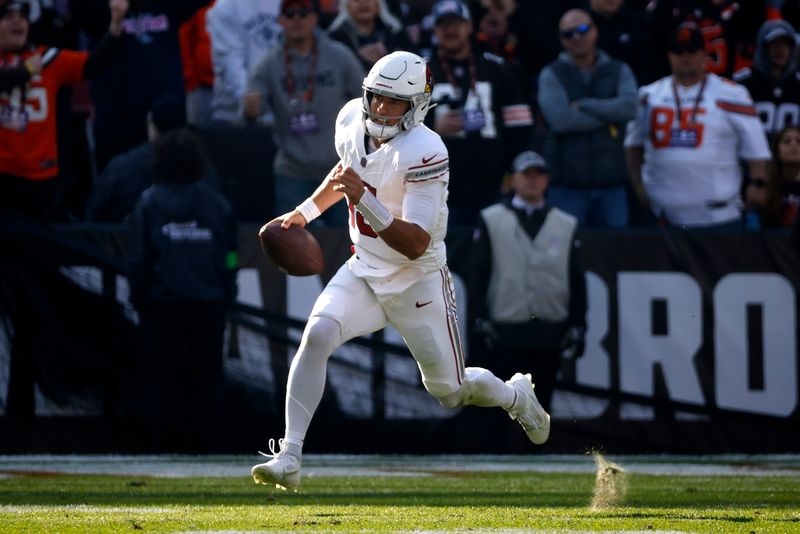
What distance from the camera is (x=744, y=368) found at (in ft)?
30.0

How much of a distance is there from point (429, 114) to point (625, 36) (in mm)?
1620

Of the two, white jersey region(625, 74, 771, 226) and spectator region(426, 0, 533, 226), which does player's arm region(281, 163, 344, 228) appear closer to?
spectator region(426, 0, 533, 226)

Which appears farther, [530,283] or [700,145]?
[700,145]

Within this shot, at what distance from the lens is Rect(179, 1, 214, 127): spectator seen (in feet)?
33.5

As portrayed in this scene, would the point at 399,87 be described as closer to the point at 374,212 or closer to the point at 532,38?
the point at 374,212

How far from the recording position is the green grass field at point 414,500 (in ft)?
17.3

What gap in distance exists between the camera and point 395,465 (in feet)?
28.2

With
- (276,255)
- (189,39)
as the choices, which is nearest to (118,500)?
(276,255)

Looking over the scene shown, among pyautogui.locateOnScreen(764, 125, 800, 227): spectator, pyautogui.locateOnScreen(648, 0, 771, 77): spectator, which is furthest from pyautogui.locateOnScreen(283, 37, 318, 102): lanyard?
pyautogui.locateOnScreen(764, 125, 800, 227): spectator

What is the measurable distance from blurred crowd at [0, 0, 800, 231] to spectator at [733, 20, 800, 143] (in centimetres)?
2

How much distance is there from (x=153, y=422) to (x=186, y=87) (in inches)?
106

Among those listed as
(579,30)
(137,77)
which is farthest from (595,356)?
(137,77)

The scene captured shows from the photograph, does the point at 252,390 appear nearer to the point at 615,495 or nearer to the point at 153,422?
the point at 153,422

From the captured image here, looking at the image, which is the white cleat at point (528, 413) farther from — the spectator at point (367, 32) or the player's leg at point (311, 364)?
the spectator at point (367, 32)
